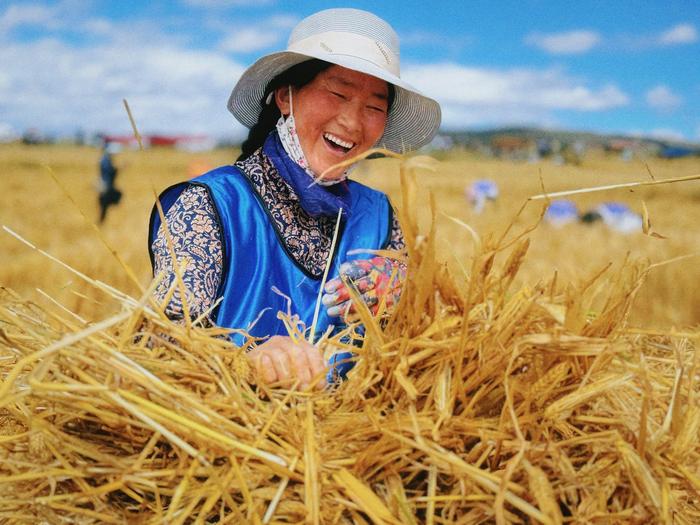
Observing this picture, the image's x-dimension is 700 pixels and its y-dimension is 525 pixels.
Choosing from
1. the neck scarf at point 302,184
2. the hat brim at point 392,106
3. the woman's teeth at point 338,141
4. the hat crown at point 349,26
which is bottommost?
the neck scarf at point 302,184

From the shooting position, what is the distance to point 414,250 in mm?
906

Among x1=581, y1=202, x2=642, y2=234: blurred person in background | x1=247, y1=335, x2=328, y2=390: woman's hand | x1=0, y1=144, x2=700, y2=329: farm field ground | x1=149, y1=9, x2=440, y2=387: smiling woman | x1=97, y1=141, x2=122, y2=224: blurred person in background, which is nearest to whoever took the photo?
x1=247, y1=335, x2=328, y2=390: woman's hand

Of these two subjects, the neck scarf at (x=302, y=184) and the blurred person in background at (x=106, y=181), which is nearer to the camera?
the neck scarf at (x=302, y=184)

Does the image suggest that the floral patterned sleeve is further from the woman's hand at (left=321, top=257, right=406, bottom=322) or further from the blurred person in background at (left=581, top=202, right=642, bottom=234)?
the blurred person in background at (left=581, top=202, right=642, bottom=234)

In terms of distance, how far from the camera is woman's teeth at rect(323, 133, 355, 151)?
184cm

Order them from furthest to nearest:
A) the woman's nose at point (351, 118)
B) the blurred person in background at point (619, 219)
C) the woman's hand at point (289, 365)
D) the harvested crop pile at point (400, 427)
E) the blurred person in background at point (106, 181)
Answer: the blurred person in background at point (106, 181)
the blurred person in background at point (619, 219)
the woman's nose at point (351, 118)
the woman's hand at point (289, 365)
the harvested crop pile at point (400, 427)

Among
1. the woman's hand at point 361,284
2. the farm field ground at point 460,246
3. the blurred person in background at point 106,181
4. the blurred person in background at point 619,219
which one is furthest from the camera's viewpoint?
the blurred person in background at point 106,181

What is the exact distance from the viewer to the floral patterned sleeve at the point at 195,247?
5.11ft

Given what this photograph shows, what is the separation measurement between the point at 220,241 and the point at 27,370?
0.62 metres

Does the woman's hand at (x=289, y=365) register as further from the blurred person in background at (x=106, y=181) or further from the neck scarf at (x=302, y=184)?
the blurred person in background at (x=106, y=181)

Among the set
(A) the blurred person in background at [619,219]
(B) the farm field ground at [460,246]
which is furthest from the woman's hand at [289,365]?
(A) the blurred person in background at [619,219]

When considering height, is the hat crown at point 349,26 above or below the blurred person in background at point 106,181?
above

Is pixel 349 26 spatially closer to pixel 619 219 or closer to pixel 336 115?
pixel 336 115

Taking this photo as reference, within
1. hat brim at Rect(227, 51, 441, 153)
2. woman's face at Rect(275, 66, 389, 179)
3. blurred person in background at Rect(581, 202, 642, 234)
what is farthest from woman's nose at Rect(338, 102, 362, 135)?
blurred person in background at Rect(581, 202, 642, 234)
